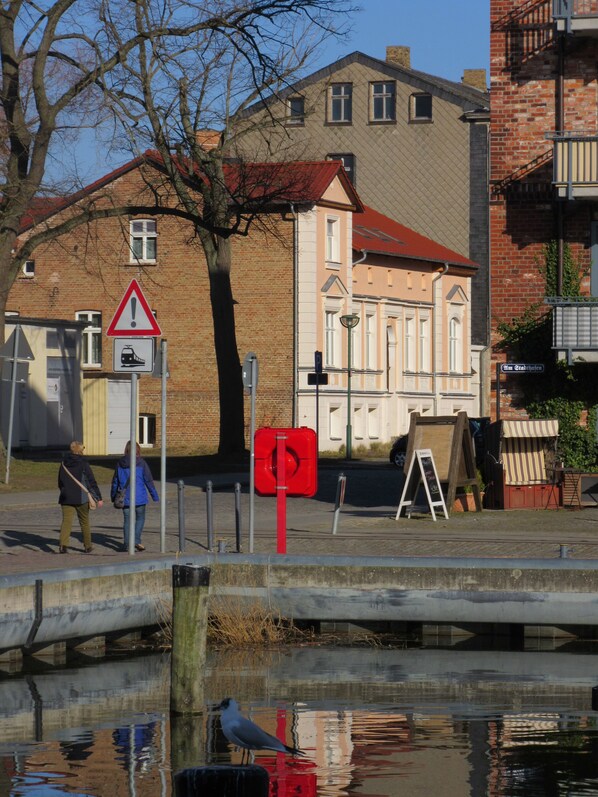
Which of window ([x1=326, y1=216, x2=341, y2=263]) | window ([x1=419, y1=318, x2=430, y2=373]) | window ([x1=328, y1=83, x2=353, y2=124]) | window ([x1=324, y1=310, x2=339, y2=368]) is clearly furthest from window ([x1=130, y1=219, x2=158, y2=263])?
window ([x1=328, y1=83, x2=353, y2=124])

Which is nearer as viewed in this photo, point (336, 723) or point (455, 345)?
point (336, 723)

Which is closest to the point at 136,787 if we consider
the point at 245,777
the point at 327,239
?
the point at 245,777

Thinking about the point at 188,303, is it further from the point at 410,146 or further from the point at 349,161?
the point at 410,146

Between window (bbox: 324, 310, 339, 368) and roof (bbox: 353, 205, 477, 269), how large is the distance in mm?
3362

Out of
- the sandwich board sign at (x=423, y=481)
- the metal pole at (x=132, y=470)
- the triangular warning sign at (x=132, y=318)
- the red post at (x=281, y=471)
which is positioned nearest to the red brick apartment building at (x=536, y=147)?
the sandwich board sign at (x=423, y=481)

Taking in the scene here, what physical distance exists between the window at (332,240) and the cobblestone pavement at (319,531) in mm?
24881

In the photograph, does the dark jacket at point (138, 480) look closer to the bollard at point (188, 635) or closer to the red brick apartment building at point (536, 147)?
the bollard at point (188, 635)

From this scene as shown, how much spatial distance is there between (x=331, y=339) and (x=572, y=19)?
30.3 meters

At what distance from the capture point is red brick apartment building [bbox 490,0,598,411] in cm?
3064

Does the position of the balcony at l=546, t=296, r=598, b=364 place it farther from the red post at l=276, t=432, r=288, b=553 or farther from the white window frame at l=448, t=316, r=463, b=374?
the white window frame at l=448, t=316, r=463, b=374

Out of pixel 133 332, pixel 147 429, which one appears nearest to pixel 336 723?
pixel 133 332

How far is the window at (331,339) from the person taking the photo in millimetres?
59188

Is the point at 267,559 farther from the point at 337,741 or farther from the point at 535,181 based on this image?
the point at 535,181

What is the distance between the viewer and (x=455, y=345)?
234 ft
